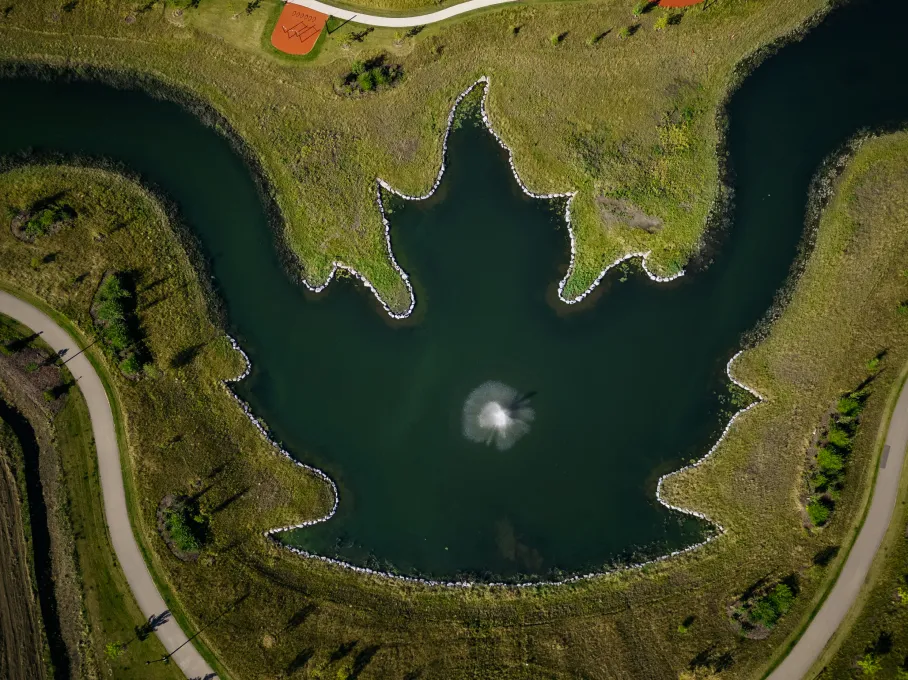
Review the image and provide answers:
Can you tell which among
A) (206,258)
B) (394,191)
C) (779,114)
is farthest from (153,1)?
(779,114)

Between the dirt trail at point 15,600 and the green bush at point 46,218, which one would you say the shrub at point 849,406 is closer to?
the green bush at point 46,218

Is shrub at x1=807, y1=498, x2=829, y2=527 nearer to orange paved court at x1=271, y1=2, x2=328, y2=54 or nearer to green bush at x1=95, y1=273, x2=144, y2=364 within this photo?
green bush at x1=95, y1=273, x2=144, y2=364

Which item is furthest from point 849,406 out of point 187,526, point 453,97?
point 187,526

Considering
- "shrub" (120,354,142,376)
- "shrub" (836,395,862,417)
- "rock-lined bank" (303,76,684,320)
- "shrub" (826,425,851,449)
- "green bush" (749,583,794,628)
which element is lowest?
"green bush" (749,583,794,628)

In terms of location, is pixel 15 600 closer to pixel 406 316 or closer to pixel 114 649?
pixel 114 649

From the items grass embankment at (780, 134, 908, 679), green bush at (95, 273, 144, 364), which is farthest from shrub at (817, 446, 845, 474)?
green bush at (95, 273, 144, 364)
